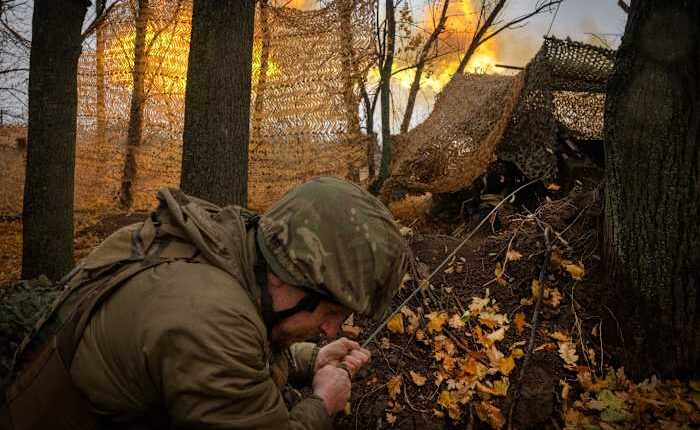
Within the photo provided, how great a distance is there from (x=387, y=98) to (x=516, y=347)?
6.25 m

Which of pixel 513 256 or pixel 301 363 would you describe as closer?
pixel 301 363

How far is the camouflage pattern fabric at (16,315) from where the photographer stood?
7.79ft

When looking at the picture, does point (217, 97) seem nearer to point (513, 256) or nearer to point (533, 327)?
point (513, 256)

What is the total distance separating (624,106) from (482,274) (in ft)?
5.32

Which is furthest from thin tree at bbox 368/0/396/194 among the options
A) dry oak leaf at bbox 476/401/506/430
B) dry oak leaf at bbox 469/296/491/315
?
dry oak leaf at bbox 476/401/506/430

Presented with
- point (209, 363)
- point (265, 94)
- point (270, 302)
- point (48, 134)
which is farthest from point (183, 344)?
point (265, 94)

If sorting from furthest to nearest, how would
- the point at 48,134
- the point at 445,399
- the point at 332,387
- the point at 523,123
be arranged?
the point at 523,123 < the point at 48,134 < the point at 445,399 < the point at 332,387

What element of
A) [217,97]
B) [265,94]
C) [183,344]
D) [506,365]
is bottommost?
[506,365]

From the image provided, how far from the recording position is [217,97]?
381 cm

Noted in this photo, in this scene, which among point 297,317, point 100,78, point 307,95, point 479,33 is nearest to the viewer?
point 297,317

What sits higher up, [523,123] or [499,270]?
[523,123]

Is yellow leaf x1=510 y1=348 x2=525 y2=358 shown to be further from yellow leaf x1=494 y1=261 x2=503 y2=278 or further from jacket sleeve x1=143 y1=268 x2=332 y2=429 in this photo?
jacket sleeve x1=143 y1=268 x2=332 y2=429

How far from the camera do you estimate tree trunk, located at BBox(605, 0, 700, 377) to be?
107 inches

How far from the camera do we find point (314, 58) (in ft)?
23.9
